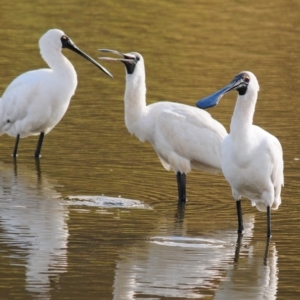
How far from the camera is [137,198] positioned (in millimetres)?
13039

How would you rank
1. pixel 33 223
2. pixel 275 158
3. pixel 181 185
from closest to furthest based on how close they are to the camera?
pixel 275 158
pixel 33 223
pixel 181 185

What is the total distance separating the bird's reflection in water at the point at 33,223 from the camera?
999 centimetres

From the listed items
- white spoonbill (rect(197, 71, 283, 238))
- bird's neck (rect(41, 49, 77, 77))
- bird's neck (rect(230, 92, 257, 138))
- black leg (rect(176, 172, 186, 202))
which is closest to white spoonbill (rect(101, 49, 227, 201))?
black leg (rect(176, 172, 186, 202))

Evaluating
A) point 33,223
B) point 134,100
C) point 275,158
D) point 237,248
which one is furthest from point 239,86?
point 134,100

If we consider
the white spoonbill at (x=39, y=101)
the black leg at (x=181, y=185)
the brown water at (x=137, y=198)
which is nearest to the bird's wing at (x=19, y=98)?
the white spoonbill at (x=39, y=101)

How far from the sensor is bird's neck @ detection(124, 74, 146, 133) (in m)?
13.6

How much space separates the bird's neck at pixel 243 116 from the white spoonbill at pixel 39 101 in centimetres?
488

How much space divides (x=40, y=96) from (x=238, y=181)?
5.05 meters

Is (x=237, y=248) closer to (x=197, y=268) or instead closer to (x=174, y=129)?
(x=197, y=268)

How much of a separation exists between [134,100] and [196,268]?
385cm

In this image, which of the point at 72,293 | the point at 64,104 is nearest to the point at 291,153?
the point at 64,104

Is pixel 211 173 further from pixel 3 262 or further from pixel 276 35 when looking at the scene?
pixel 276 35

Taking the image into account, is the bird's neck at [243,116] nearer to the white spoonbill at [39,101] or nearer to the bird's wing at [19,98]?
the white spoonbill at [39,101]

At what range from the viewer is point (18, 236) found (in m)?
11.0
